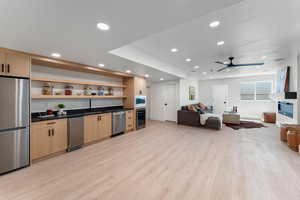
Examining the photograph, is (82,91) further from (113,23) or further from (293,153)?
(293,153)

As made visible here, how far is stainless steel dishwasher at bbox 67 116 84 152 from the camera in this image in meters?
3.20

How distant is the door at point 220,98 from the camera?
8336mm

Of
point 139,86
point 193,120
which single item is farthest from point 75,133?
point 193,120

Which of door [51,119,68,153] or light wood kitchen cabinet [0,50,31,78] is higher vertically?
light wood kitchen cabinet [0,50,31,78]

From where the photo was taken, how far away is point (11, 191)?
1.84m

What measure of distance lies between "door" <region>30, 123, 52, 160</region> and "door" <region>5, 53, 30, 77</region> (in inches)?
44.2

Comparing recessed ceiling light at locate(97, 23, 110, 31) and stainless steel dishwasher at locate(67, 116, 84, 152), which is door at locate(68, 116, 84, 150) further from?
recessed ceiling light at locate(97, 23, 110, 31)

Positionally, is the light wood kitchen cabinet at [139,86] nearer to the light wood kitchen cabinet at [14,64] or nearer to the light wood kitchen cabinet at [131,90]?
the light wood kitchen cabinet at [131,90]

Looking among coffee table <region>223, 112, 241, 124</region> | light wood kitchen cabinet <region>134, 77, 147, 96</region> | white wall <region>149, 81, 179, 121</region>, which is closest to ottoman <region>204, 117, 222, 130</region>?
coffee table <region>223, 112, 241, 124</region>

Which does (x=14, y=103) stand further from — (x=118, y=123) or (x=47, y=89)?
(x=118, y=123)

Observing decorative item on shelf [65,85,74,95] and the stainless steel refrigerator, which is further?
decorative item on shelf [65,85,74,95]


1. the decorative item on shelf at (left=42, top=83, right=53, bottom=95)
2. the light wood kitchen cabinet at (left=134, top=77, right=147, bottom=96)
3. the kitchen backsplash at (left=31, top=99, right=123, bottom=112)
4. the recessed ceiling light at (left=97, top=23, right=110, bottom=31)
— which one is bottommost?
the kitchen backsplash at (left=31, top=99, right=123, bottom=112)

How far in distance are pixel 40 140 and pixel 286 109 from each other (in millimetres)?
8048

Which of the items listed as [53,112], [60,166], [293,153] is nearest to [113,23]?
[60,166]
